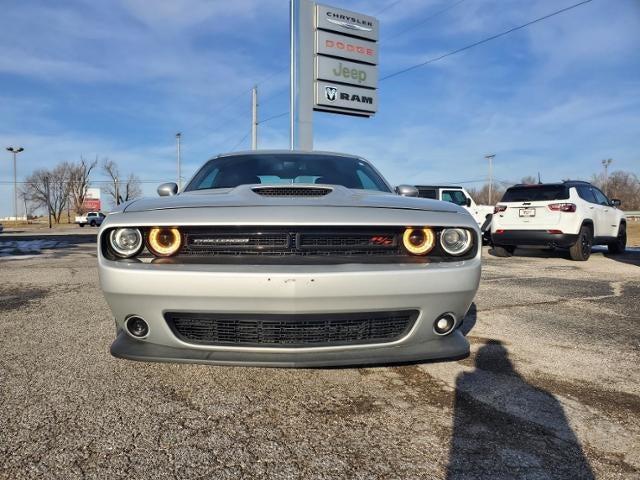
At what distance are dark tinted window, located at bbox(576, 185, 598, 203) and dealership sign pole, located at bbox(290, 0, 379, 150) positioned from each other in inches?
356

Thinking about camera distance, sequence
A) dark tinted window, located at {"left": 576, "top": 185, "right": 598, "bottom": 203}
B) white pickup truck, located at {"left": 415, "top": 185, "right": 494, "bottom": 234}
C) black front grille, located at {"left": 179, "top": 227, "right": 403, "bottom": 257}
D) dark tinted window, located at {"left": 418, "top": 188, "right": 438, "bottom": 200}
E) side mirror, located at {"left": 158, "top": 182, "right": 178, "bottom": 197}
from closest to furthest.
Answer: black front grille, located at {"left": 179, "top": 227, "right": 403, "bottom": 257}
side mirror, located at {"left": 158, "top": 182, "right": 178, "bottom": 197}
dark tinted window, located at {"left": 576, "top": 185, "right": 598, "bottom": 203}
white pickup truck, located at {"left": 415, "top": 185, "right": 494, "bottom": 234}
dark tinted window, located at {"left": 418, "top": 188, "right": 438, "bottom": 200}

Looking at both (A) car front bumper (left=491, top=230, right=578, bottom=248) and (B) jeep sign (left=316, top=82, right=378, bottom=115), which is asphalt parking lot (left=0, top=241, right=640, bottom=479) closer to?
(A) car front bumper (left=491, top=230, right=578, bottom=248)

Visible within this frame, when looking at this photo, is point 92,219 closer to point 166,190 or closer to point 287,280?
point 166,190

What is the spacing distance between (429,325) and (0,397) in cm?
216

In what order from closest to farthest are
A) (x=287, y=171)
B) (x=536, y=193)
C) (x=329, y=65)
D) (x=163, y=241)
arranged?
(x=163, y=241) < (x=287, y=171) < (x=536, y=193) < (x=329, y=65)

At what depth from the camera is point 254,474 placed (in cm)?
154

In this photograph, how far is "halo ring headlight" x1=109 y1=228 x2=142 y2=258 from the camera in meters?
2.12

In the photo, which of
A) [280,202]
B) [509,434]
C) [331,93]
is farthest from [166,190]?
[331,93]

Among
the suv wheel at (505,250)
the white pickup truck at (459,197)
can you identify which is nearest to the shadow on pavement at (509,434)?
the suv wheel at (505,250)

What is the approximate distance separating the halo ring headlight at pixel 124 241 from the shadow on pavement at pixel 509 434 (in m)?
1.69

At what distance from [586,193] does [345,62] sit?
1081cm

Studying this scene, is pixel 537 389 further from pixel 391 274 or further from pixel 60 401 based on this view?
pixel 60 401

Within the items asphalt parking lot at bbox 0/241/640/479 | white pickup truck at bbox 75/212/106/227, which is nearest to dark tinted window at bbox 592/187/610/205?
asphalt parking lot at bbox 0/241/640/479

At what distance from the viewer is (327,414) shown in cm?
199
